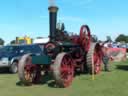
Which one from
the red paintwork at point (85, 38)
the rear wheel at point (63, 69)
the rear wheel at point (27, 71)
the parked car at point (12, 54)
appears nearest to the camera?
the rear wheel at point (63, 69)

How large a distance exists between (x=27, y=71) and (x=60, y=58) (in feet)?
5.77

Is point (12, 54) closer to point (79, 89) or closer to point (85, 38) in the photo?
point (85, 38)

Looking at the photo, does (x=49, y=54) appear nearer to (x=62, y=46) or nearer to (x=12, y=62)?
(x=62, y=46)

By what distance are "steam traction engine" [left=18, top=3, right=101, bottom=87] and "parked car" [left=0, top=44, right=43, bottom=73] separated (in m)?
3.49

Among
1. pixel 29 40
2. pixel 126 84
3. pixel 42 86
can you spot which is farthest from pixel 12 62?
pixel 29 40

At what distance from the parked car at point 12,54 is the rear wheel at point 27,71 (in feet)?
14.5

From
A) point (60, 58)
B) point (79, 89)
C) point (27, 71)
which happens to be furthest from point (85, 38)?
point (79, 89)

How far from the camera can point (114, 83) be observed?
1309cm

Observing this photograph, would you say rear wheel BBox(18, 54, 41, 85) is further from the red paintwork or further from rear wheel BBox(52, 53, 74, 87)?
the red paintwork

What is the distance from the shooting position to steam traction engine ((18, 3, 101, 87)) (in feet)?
41.3

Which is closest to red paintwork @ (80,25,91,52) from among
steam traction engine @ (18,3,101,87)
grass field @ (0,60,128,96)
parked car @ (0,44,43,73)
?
steam traction engine @ (18,3,101,87)

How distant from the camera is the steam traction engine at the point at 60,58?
496 inches

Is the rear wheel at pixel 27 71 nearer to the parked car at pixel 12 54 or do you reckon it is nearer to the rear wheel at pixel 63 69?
the rear wheel at pixel 63 69

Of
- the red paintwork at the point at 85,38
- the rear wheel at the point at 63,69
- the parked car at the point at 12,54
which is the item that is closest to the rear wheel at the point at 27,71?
the rear wheel at the point at 63,69
